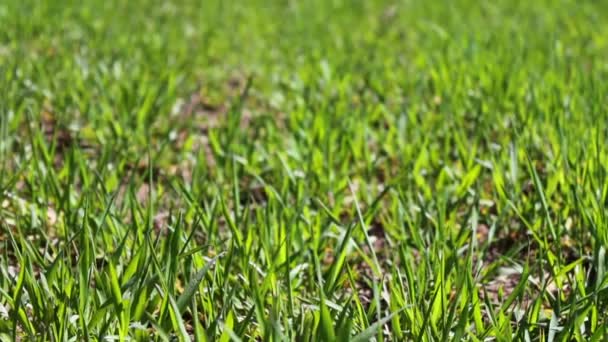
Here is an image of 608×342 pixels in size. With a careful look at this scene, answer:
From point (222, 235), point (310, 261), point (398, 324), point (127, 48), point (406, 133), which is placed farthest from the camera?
point (127, 48)

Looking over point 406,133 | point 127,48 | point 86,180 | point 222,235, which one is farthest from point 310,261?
point 127,48

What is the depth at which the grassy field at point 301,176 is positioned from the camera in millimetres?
1771

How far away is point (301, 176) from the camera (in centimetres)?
263

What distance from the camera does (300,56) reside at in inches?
169

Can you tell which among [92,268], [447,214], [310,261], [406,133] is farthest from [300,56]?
[92,268]

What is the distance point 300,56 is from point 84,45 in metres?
1.03

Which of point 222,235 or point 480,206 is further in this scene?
point 480,206

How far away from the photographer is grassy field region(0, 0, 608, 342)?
1.77 m

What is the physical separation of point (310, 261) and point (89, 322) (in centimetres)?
62

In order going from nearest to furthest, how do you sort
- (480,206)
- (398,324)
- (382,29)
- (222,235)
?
(398,324)
(222,235)
(480,206)
(382,29)

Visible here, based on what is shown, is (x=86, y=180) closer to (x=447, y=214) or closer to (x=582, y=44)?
(x=447, y=214)

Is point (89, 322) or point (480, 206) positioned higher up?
point (89, 322)

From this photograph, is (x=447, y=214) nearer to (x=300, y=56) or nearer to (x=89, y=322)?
(x=89, y=322)

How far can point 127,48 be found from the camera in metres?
4.09
